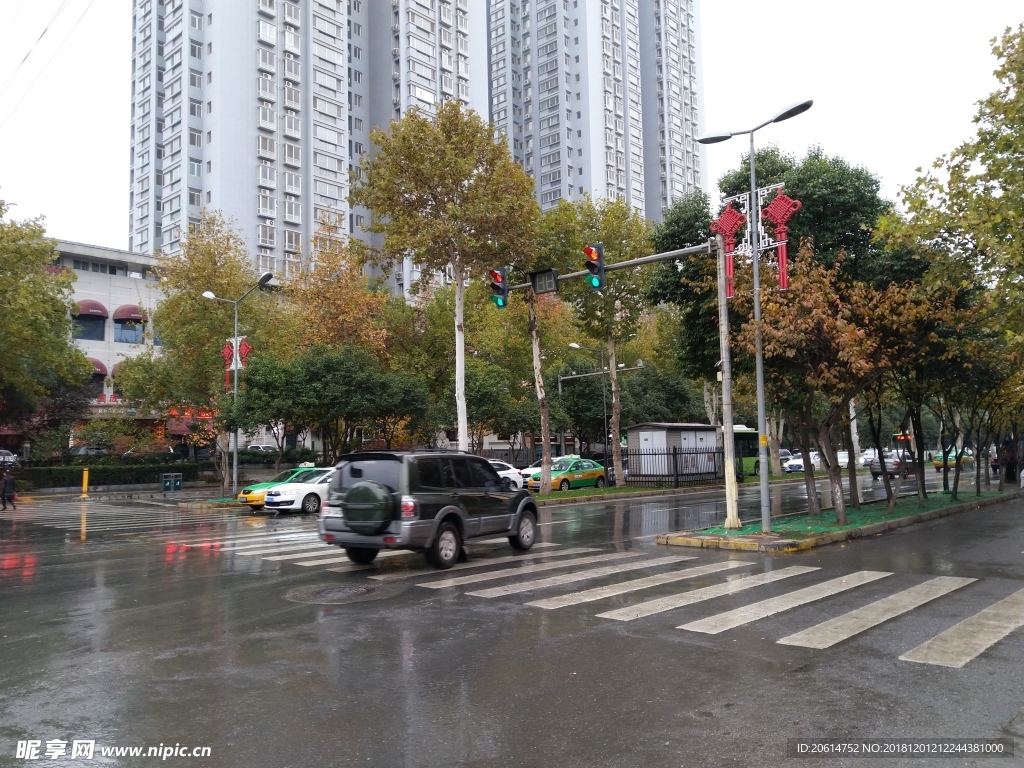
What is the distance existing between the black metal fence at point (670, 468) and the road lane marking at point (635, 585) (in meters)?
23.4

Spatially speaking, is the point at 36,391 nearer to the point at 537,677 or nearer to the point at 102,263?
the point at 102,263

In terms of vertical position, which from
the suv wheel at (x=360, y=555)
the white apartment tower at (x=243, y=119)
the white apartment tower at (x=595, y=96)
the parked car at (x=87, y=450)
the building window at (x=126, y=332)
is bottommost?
the suv wheel at (x=360, y=555)

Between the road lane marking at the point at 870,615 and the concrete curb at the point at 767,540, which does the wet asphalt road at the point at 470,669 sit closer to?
the road lane marking at the point at 870,615

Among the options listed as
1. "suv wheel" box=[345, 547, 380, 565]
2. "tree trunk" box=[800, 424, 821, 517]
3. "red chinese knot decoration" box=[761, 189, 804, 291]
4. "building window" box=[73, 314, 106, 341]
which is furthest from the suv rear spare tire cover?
"building window" box=[73, 314, 106, 341]

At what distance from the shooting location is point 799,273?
16125 mm

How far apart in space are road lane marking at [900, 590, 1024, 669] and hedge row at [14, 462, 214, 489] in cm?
4134

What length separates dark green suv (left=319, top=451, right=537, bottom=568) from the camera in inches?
447

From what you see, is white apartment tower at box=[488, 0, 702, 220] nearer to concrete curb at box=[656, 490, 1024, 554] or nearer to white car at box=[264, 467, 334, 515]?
white car at box=[264, 467, 334, 515]

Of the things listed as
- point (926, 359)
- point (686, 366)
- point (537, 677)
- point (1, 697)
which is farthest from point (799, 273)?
point (1, 697)

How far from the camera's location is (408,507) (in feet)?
37.2

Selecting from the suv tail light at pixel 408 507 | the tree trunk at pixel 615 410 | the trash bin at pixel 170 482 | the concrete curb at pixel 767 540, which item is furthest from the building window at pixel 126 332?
the suv tail light at pixel 408 507

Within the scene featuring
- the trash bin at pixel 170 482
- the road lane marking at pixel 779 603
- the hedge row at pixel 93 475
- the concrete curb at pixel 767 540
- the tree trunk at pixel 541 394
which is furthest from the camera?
the hedge row at pixel 93 475

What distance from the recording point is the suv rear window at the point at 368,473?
1163 centimetres

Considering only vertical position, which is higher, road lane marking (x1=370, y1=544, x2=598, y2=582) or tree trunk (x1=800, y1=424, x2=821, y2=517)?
tree trunk (x1=800, y1=424, x2=821, y2=517)
